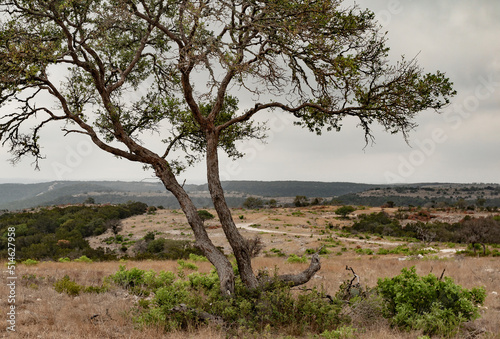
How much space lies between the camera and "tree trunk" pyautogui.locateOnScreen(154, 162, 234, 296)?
726cm

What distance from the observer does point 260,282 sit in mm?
7562

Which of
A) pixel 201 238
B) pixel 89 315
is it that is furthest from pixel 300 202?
pixel 89 315

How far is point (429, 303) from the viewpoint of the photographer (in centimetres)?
677

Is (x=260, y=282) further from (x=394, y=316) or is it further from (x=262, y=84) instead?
(x=262, y=84)

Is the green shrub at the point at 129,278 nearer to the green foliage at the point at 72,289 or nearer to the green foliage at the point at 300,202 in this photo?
the green foliage at the point at 72,289

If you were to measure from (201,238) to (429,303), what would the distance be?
5068 millimetres

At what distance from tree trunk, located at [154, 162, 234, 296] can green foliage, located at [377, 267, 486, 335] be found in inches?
135

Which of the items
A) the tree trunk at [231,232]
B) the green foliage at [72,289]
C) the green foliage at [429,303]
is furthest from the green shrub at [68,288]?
the green foliage at [429,303]

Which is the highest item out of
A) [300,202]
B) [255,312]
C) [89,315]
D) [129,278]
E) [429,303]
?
[429,303]

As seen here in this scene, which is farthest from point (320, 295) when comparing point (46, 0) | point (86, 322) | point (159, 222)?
point (159, 222)

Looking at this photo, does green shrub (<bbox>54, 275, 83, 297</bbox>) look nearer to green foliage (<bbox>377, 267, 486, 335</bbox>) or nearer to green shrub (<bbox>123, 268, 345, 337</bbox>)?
green shrub (<bbox>123, 268, 345, 337</bbox>)

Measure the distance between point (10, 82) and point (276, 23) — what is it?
6169mm

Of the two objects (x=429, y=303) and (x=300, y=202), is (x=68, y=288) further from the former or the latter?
(x=300, y=202)

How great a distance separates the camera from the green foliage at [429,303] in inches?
245
